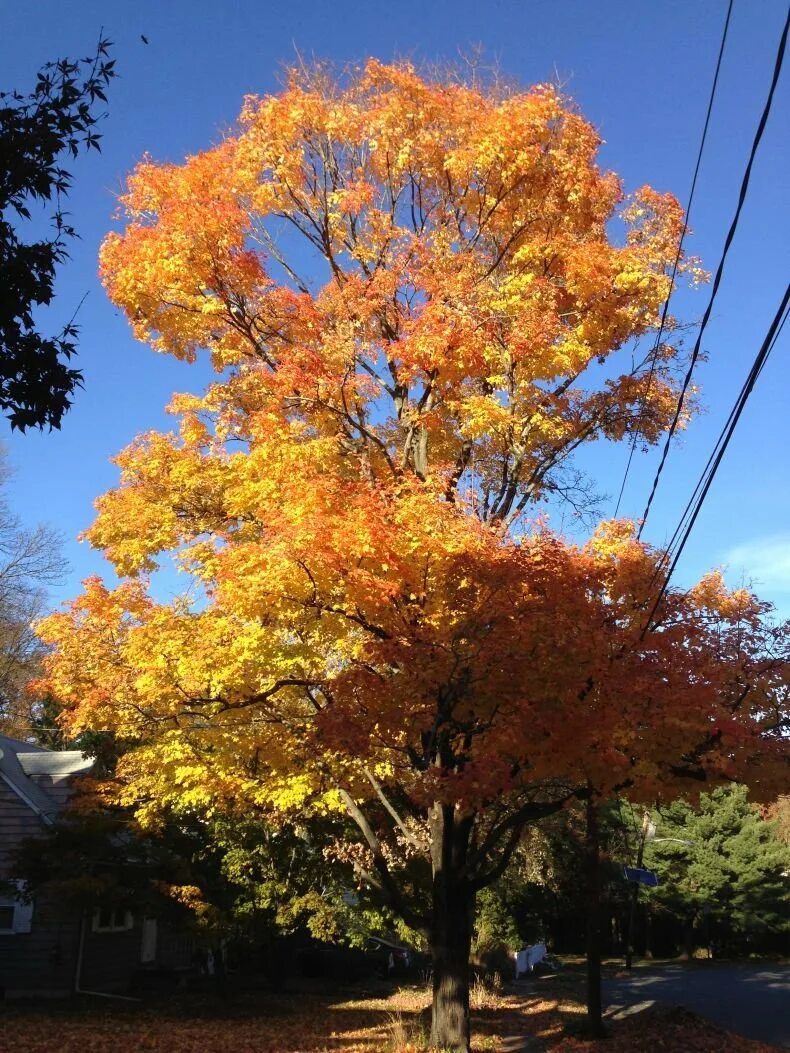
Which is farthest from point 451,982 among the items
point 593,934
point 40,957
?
point 40,957

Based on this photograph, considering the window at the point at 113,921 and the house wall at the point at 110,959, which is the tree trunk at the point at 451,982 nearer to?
the window at the point at 113,921

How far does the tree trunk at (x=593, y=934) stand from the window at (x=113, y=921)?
1003cm

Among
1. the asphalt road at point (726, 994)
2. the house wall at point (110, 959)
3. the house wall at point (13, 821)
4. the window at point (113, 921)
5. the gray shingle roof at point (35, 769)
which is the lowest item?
the asphalt road at point (726, 994)

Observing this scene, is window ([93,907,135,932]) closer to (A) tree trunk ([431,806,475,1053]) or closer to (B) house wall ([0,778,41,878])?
(B) house wall ([0,778,41,878])

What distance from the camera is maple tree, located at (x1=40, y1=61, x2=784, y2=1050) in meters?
10.9

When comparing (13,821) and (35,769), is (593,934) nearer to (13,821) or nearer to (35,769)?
(13,821)

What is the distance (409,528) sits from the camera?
11.5 metres

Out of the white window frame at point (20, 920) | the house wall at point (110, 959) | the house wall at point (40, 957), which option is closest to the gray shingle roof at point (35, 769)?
the white window frame at point (20, 920)

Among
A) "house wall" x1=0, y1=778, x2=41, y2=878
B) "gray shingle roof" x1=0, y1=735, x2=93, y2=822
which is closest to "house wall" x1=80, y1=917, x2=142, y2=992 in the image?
"house wall" x1=0, y1=778, x2=41, y2=878

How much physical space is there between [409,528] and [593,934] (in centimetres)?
1015

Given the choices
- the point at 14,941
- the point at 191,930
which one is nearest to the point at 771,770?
the point at 191,930

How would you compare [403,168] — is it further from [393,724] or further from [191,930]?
[191,930]

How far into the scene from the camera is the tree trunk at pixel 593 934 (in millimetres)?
15406

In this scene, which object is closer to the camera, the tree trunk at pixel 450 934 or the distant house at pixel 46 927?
the tree trunk at pixel 450 934
